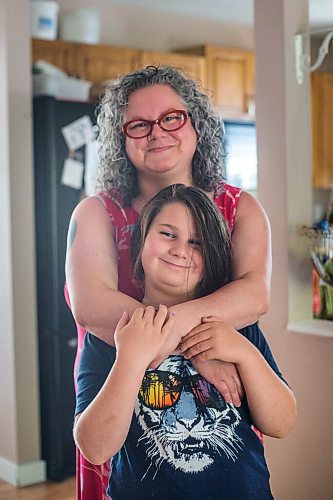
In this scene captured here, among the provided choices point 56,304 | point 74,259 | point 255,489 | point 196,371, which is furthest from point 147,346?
point 56,304

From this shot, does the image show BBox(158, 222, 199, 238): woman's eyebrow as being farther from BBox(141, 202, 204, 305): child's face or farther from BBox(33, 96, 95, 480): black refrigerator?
BBox(33, 96, 95, 480): black refrigerator

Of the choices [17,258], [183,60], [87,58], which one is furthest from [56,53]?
[17,258]

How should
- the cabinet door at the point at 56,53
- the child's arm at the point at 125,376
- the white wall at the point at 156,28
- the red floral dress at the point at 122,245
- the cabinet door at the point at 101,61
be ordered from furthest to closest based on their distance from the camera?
1. the white wall at the point at 156,28
2. the cabinet door at the point at 101,61
3. the cabinet door at the point at 56,53
4. the red floral dress at the point at 122,245
5. the child's arm at the point at 125,376

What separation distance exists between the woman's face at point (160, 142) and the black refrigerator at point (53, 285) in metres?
1.93

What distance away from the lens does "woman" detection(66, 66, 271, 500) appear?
151cm

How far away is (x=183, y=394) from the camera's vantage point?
149cm

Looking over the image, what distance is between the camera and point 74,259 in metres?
1.57

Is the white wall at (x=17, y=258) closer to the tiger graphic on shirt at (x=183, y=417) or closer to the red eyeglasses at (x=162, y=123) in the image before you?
the red eyeglasses at (x=162, y=123)

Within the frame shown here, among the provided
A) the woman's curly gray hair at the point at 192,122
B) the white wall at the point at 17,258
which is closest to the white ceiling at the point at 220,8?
the white wall at the point at 17,258

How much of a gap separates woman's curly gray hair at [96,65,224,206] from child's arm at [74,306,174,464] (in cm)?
26

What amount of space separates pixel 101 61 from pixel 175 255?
2.74m

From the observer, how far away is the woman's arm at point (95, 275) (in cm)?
151

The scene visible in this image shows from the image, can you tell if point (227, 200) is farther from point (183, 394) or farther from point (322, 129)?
point (322, 129)

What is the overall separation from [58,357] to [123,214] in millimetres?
2012
